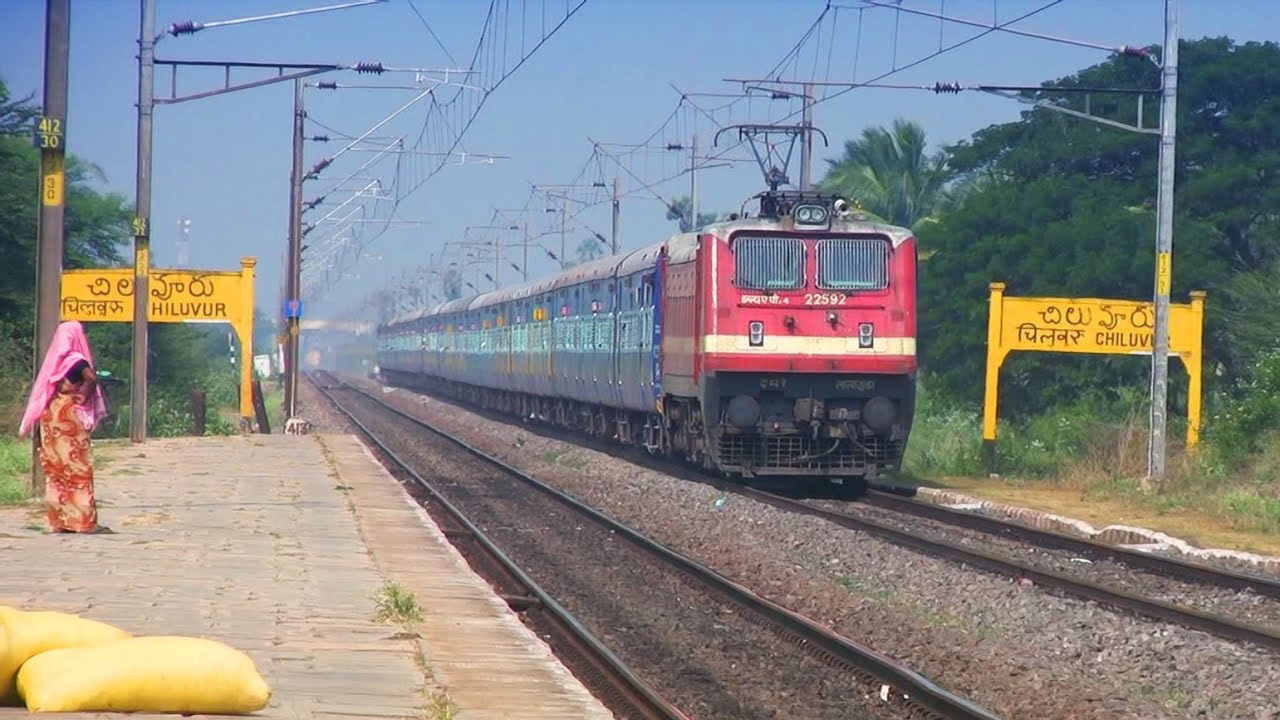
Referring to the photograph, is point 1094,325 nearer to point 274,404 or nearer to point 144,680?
point 144,680

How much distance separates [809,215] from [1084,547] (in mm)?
7149

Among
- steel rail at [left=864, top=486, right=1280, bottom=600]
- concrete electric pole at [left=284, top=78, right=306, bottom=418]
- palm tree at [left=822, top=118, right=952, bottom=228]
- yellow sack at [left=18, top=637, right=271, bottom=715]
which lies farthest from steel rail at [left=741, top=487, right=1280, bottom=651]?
palm tree at [left=822, top=118, right=952, bottom=228]

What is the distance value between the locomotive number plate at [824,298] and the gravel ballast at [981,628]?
2.97 metres

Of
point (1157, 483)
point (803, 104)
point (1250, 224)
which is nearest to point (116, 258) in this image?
point (803, 104)

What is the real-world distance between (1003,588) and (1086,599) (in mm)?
721

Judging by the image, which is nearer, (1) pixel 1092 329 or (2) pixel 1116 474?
(2) pixel 1116 474

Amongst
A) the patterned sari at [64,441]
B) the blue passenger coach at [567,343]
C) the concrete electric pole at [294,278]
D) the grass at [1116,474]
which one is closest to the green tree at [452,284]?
the blue passenger coach at [567,343]

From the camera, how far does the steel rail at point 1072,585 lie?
11523 millimetres

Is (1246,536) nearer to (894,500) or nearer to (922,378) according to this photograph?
(894,500)

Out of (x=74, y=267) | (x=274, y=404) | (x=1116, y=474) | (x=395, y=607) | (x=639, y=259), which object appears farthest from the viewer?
(x=274, y=404)

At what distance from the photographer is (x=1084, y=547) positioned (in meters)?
16.7

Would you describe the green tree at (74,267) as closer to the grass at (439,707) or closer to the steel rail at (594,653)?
the steel rail at (594,653)

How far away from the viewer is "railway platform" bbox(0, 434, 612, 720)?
8289mm

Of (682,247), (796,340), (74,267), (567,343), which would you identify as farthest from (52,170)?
(74,267)
